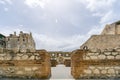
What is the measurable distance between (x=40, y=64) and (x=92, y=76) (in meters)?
1.88

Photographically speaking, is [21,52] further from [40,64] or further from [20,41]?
[20,41]

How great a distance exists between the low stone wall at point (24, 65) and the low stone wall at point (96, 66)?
1132 millimetres

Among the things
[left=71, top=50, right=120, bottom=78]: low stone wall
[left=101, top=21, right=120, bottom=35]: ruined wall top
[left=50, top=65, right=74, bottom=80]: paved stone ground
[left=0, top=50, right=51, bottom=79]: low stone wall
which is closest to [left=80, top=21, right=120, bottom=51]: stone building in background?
[left=101, top=21, right=120, bottom=35]: ruined wall top

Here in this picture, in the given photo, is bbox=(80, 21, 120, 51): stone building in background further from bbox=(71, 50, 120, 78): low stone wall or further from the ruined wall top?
bbox=(71, 50, 120, 78): low stone wall

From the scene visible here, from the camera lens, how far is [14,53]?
8.44 meters

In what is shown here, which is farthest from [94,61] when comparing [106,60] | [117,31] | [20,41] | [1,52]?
[20,41]

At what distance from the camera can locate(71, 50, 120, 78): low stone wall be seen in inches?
324

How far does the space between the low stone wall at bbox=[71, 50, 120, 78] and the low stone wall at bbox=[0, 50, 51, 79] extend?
113 cm

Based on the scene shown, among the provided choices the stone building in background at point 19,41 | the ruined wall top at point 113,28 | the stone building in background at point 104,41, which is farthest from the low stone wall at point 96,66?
the stone building in background at point 19,41

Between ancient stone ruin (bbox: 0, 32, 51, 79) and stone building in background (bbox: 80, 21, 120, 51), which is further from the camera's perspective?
stone building in background (bbox: 80, 21, 120, 51)

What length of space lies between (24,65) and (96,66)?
2.55 m

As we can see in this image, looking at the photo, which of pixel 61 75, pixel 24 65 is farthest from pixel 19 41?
pixel 24 65

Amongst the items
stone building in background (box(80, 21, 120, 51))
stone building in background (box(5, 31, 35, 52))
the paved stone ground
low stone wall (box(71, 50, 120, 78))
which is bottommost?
the paved stone ground

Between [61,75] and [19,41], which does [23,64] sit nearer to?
[61,75]
